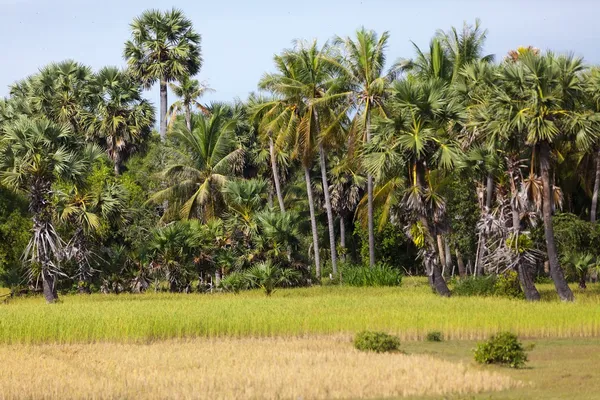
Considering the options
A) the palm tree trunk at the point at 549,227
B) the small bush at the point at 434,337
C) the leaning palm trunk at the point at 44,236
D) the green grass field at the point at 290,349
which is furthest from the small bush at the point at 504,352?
the leaning palm trunk at the point at 44,236

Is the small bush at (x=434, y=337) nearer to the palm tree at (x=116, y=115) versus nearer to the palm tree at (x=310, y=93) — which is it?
the palm tree at (x=310, y=93)

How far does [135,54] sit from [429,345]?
44.6 meters

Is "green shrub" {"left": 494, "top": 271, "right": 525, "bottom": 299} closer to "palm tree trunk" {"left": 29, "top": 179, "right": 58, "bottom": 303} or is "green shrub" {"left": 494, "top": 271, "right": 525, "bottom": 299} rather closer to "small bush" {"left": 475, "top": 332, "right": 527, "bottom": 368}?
"small bush" {"left": 475, "top": 332, "right": 527, "bottom": 368}

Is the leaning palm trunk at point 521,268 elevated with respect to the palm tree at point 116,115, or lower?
lower

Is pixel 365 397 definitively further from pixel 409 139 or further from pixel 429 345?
pixel 409 139

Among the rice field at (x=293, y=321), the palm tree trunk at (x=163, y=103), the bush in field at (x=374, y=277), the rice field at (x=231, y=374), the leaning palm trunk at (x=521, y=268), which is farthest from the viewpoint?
the palm tree trunk at (x=163, y=103)

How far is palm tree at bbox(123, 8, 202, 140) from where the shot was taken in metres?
63.4

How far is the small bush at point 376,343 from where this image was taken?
22484 millimetres

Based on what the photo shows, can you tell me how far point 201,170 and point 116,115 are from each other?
8.56 meters

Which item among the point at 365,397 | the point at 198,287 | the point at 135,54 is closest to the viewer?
the point at 365,397

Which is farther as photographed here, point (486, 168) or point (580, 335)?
point (486, 168)

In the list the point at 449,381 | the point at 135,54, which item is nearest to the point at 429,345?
the point at 449,381

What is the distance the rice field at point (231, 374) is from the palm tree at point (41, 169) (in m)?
15.4

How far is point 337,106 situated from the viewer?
52.1 m
